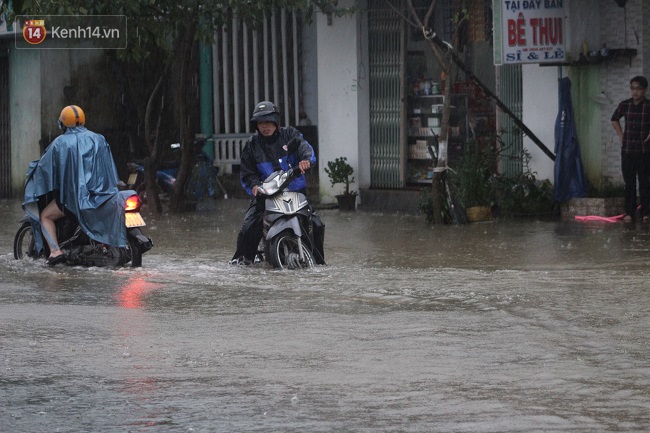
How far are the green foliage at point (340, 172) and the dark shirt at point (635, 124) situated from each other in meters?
5.07

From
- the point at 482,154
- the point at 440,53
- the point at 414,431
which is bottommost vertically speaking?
the point at 414,431

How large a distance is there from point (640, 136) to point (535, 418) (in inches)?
410

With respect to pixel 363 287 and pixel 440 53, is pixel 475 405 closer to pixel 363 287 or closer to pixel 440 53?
pixel 363 287

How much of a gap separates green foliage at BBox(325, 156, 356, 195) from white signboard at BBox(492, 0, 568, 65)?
4.16 meters

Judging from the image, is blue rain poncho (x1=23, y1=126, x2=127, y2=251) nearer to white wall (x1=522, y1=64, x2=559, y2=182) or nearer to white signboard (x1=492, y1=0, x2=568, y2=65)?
white signboard (x1=492, y1=0, x2=568, y2=65)

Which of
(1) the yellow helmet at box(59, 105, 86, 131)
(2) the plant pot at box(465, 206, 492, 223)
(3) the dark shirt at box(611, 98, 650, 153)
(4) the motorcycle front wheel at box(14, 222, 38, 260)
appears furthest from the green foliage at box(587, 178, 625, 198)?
(4) the motorcycle front wheel at box(14, 222, 38, 260)

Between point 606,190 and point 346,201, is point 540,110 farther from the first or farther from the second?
point 346,201

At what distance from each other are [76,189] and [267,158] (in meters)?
1.83

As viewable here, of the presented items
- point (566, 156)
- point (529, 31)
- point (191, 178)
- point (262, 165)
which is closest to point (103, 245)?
point (262, 165)

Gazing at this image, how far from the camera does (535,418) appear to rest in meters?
6.38

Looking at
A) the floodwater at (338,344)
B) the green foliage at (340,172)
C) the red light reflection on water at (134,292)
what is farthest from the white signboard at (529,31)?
the red light reflection on water at (134,292)

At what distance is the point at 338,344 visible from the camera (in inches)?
329

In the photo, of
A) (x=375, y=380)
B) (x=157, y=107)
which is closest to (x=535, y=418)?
(x=375, y=380)

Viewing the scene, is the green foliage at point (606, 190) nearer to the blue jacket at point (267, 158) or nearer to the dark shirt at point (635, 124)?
the dark shirt at point (635, 124)
